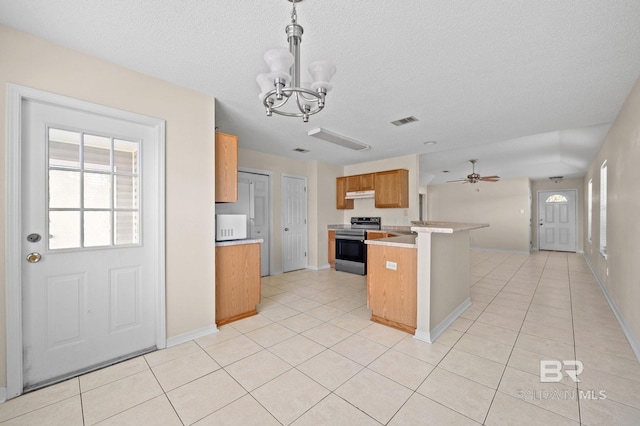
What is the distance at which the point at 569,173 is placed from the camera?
7.10 meters

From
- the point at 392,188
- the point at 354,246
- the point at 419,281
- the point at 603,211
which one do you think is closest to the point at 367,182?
the point at 392,188

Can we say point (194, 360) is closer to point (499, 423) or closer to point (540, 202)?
point (499, 423)

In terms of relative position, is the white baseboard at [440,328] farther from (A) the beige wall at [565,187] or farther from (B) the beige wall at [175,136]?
(A) the beige wall at [565,187]

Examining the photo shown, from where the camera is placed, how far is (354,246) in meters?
5.31

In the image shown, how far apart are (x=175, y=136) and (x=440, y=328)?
10.4 ft

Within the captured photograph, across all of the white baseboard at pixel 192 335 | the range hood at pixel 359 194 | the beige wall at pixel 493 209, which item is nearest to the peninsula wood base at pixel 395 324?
the white baseboard at pixel 192 335

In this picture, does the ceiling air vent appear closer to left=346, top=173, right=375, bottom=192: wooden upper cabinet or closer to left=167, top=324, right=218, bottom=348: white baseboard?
left=346, top=173, right=375, bottom=192: wooden upper cabinet

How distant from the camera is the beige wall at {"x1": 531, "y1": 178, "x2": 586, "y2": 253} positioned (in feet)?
25.5

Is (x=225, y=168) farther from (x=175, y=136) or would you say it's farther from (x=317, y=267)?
(x=317, y=267)

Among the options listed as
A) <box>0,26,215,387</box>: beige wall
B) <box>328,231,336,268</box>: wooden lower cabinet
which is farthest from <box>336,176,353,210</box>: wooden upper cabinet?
<box>0,26,215,387</box>: beige wall

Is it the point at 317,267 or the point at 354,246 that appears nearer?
the point at 354,246

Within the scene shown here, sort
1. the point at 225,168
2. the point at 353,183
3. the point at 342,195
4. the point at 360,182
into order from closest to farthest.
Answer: the point at 225,168 < the point at 360,182 < the point at 353,183 < the point at 342,195

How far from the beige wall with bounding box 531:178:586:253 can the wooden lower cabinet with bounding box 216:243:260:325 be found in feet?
30.1

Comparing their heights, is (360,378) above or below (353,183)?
below
